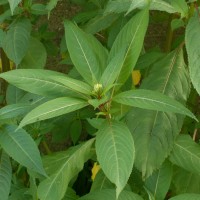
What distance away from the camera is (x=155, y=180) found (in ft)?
3.74

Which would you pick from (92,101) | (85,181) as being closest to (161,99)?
(92,101)

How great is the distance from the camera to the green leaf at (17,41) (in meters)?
1.29

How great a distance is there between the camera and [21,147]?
107 centimetres

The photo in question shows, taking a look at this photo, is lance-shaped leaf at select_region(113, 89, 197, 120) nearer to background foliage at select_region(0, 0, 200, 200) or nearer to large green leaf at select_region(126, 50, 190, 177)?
background foliage at select_region(0, 0, 200, 200)

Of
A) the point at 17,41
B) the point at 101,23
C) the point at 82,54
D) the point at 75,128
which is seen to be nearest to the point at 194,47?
the point at 82,54

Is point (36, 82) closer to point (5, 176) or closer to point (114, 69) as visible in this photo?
point (114, 69)

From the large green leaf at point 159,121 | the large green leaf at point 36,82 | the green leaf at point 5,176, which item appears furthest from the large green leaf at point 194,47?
the green leaf at point 5,176

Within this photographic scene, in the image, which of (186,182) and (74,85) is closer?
(74,85)

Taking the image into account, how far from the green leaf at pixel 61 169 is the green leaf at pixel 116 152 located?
175mm

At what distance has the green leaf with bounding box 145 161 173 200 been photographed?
44.3 inches

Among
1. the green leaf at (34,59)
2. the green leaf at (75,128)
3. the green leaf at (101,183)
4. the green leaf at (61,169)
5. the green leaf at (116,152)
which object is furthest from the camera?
the green leaf at (75,128)

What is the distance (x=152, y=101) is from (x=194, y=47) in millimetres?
173

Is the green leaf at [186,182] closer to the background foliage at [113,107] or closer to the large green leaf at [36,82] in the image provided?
the background foliage at [113,107]

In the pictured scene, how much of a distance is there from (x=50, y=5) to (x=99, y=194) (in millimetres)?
406
